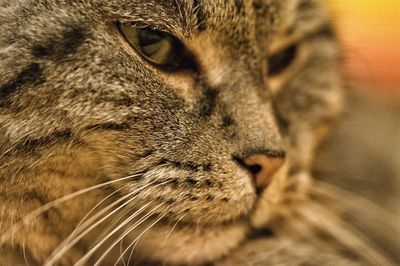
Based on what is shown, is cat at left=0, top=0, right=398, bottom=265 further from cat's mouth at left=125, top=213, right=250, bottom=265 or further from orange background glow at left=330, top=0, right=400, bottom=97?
orange background glow at left=330, top=0, right=400, bottom=97

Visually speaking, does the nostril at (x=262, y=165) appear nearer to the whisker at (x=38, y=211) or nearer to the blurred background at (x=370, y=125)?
the whisker at (x=38, y=211)

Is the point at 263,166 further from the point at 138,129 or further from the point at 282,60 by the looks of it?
the point at 282,60

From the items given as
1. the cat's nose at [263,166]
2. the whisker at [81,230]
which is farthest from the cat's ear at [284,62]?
the whisker at [81,230]

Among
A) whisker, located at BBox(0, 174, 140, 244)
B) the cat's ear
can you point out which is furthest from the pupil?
the cat's ear

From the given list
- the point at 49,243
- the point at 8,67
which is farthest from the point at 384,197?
the point at 8,67

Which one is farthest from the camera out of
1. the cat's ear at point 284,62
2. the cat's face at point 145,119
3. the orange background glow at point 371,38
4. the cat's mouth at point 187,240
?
the orange background glow at point 371,38

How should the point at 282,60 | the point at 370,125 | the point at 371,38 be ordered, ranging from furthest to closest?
the point at 370,125 → the point at 371,38 → the point at 282,60

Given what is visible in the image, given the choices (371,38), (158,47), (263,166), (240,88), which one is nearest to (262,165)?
(263,166)
